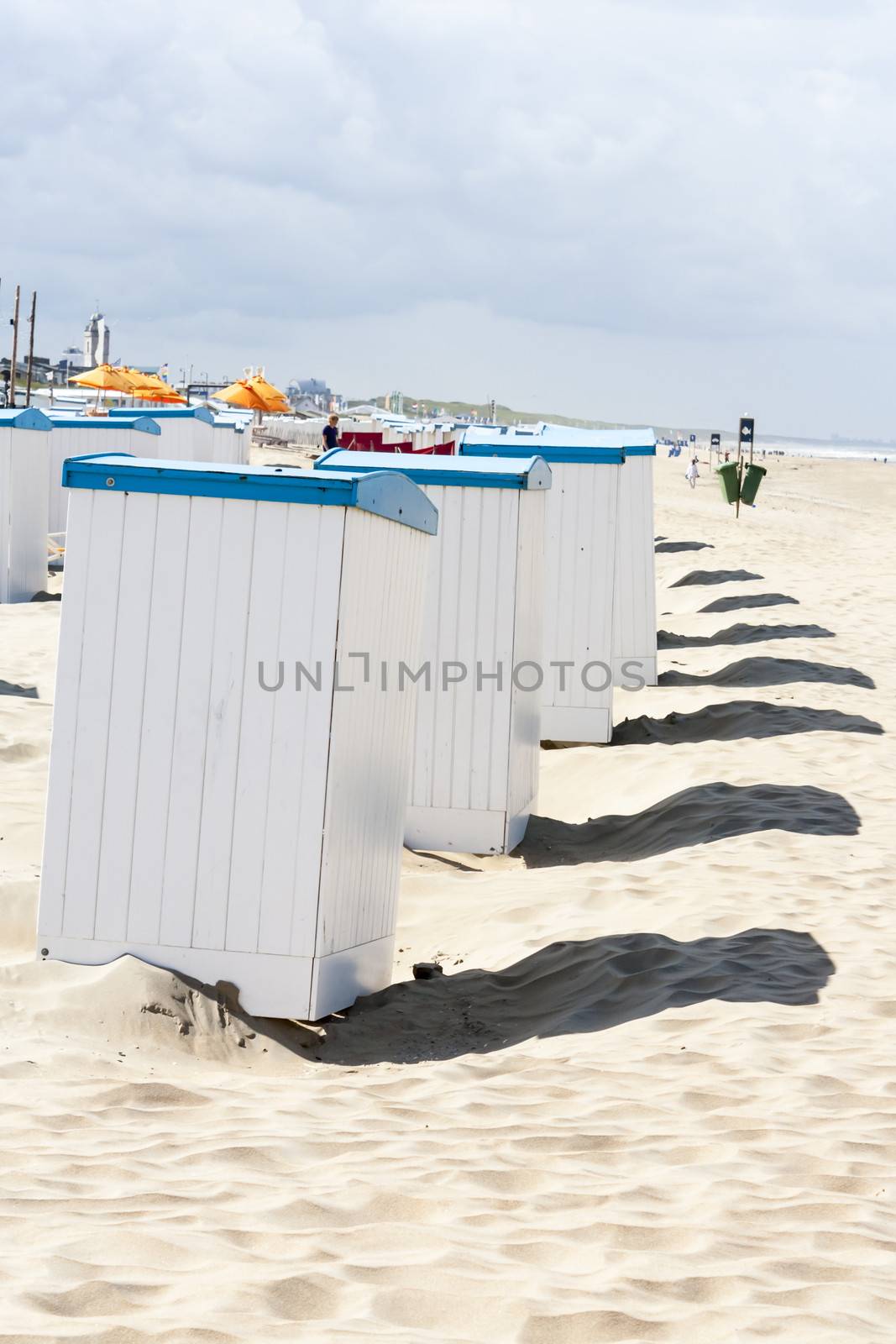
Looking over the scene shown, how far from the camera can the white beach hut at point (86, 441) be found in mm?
19172

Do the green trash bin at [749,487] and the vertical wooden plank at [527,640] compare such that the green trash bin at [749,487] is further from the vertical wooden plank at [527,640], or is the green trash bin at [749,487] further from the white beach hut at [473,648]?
the white beach hut at [473,648]

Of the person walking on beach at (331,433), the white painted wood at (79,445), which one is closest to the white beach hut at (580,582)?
the white painted wood at (79,445)

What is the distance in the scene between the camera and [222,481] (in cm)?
439

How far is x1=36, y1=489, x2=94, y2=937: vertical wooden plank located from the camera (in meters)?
4.52

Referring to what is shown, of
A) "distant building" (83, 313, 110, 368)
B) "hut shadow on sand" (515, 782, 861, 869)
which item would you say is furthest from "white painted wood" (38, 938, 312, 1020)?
"distant building" (83, 313, 110, 368)

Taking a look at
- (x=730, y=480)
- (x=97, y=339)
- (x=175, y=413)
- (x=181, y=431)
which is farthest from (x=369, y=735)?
(x=97, y=339)

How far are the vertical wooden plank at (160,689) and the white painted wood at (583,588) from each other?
532cm

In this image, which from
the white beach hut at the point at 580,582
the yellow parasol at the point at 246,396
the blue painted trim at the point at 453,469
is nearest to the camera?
the blue painted trim at the point at 453,469

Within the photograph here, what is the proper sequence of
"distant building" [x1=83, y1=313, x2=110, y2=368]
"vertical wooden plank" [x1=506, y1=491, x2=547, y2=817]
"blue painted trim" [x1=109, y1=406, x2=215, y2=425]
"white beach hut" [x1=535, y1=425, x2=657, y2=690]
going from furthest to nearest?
"distant building" [x1=83, y1=313, x2=110, y2=368] < "blue painted trim" [x1=109, y1=406, x2=215, y2=425] < "white beach hut" [x1=535, y1=425, x2=657, y2=690] < "vertical wooden plank" [x1=506, y1=491, x2=547, y2=817]

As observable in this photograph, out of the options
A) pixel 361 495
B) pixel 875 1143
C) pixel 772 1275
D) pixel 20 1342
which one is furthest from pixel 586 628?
pixel 20 1342

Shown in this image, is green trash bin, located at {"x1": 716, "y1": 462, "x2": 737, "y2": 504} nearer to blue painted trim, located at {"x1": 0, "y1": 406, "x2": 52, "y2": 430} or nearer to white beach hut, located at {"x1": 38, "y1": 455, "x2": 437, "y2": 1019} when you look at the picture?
blue painted trim, located at {"x1": 0, "y1": 406, "x2": 52, "y2": 430}

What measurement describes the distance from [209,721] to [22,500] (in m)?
11.1

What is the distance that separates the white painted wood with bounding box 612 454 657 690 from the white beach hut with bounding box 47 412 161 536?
8.43 metres

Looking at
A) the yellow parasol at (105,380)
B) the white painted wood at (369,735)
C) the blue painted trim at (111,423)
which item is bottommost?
the white painted wood at (369,735)
